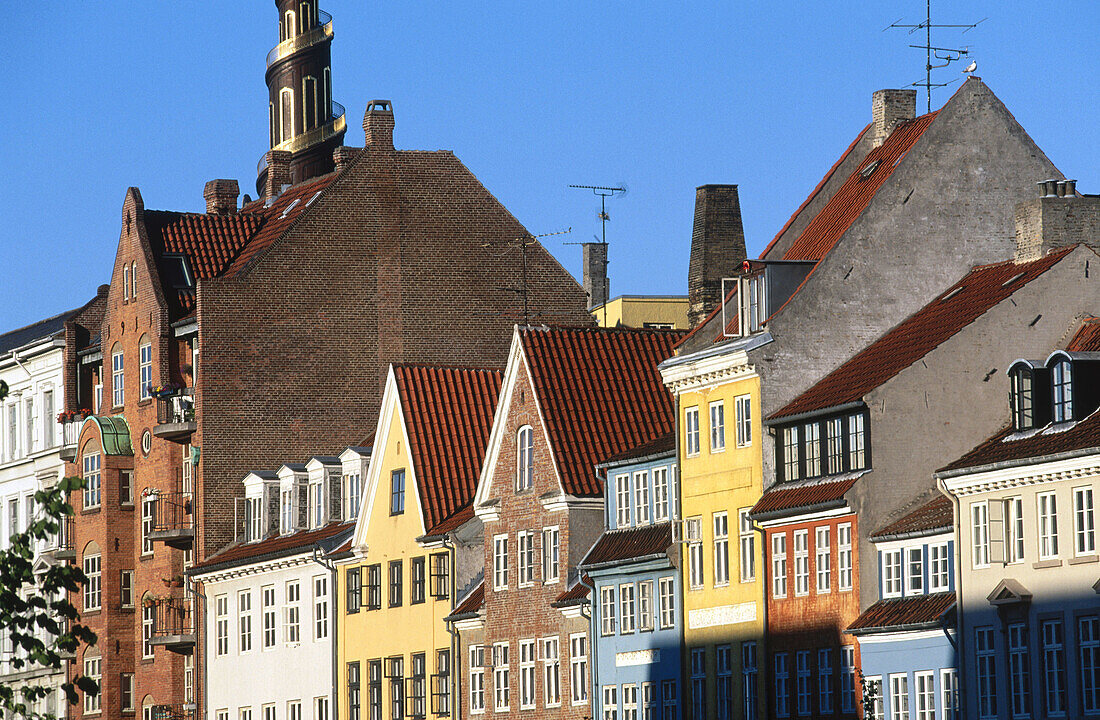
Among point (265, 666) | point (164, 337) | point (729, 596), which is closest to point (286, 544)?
point (265, 666)

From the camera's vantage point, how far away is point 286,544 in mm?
87812

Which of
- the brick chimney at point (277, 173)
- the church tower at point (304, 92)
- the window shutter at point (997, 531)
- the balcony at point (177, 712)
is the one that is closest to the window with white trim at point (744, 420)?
the window shutter at point (997, 531)

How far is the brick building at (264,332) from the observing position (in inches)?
3666

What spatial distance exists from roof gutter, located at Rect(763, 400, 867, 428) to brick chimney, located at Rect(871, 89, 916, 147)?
11063 millimetres

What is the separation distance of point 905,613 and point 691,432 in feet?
38.4

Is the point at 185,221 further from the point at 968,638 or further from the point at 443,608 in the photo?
the point at 968,638

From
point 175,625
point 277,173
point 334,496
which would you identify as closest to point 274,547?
point 334,496

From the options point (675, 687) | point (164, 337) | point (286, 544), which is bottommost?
point (675, 687)

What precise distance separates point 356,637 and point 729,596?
21076mm

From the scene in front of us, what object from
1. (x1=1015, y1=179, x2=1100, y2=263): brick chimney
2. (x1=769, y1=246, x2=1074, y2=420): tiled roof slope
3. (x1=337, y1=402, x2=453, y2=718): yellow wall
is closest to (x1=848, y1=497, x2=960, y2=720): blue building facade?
(x1=769, y1=246, x2=1074, y2=420): tiled roof slope

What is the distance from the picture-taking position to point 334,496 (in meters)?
87.6

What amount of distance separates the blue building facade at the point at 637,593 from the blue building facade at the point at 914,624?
959cm

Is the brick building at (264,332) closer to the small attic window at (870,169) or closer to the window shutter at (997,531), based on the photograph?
Result: the small attic window at (870,169)

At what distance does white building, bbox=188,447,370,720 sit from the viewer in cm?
8462
